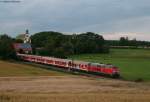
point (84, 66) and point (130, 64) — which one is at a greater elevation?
point (84, 66)

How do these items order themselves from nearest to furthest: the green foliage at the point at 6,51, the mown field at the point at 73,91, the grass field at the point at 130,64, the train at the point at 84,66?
the mown field at the point at 73,91
the train at the point at 84,66
the grass field at the point at 130,64
the green foliage at the point at 6,51

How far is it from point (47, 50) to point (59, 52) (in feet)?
34.0

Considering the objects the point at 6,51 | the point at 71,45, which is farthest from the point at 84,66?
the point at 71,45

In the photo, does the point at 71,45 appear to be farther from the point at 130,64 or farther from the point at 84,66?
the point at 84,66

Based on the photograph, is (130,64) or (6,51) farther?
(6,51)

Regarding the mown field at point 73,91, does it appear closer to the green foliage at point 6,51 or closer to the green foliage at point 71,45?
the green foliage at point 6,51

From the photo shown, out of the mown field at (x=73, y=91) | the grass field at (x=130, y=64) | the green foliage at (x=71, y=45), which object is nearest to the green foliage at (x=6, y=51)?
the green foliage at (x=71, y=45)

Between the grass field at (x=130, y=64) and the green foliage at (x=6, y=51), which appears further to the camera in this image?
the green foliage at (x=6, y=51)

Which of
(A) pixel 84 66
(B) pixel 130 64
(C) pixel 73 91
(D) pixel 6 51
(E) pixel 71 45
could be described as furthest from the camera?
(E) pixel 71 45

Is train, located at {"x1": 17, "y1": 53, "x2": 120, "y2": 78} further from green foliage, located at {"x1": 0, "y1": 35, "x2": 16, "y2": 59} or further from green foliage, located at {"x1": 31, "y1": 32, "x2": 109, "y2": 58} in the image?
green foliage, located at {"x1": 31, "y1": 32, "x2": 109, "y2": 58}

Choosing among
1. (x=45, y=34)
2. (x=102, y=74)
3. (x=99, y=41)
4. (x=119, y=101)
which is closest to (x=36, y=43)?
(x=45, y=34)

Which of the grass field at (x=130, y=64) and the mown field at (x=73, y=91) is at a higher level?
the mown field at (x=73, y=91)

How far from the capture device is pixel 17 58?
428 ft

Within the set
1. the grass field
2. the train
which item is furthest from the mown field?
the grass field
